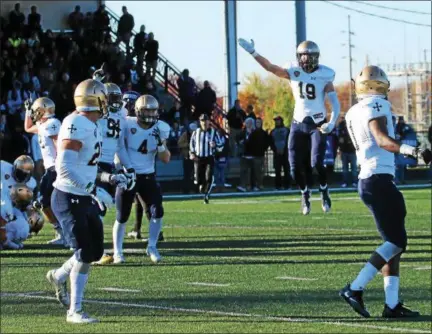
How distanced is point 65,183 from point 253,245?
6494mm

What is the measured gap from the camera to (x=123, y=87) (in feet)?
102

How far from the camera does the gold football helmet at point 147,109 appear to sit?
1386 centimetres

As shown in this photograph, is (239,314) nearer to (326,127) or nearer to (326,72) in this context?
(326,127)

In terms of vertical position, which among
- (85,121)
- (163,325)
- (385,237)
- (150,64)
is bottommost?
(163,325)

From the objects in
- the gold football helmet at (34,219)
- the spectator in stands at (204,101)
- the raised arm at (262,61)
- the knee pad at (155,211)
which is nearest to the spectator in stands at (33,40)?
the spectator in stands at (204,101)

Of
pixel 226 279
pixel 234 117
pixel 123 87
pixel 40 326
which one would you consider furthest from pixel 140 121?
pixel 234 117

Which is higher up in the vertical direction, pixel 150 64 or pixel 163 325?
pixel 150 64

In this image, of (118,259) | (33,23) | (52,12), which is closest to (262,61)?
(118,259)

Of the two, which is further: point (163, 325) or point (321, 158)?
point (321, 158)

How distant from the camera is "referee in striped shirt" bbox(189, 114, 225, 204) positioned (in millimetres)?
26625

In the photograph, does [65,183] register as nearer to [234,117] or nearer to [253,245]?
[253,245]

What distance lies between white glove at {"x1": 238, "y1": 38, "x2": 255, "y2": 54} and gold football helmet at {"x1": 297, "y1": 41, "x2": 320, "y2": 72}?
62 centimetres

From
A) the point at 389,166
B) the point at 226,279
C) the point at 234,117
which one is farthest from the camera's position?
the point at 234,117

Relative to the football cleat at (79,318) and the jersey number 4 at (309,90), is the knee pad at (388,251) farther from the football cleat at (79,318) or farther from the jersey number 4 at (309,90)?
the jersey number 4 at (309,90)
